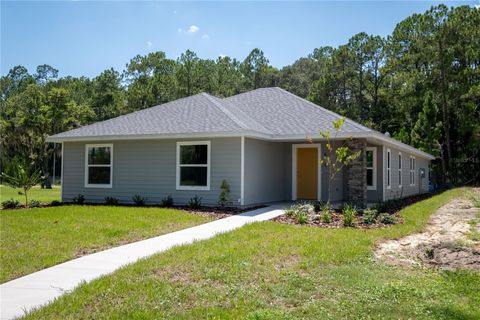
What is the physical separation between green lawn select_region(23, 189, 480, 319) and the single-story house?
6.50m

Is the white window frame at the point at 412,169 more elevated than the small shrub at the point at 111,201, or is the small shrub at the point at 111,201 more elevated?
the white window frame at the point at 412,169

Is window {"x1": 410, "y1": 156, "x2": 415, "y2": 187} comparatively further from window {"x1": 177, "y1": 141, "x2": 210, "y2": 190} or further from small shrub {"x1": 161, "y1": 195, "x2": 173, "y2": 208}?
small shrub {"x1": 161, "y1": 195, "x2": 173, "y2": 208}

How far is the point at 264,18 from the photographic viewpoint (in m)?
14.7

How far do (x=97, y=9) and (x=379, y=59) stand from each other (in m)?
30.7

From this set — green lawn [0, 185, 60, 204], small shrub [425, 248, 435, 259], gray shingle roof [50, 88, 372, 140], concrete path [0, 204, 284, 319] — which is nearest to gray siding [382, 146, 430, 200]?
gray shingle roof [50, 88, 372, 140]

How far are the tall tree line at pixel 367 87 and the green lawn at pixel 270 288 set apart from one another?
25.8 metres

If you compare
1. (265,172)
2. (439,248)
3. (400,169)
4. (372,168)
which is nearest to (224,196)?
(265,172)

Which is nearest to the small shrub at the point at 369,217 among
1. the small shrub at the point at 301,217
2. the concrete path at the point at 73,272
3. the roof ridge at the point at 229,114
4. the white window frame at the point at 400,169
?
the small shrub at the point at 301,217

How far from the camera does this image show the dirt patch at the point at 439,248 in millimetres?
6659

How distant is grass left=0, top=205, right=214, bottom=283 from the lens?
6.54 m

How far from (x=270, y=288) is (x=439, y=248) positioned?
395cm

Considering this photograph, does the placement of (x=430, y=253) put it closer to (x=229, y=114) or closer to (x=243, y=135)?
(x=243, y=135)

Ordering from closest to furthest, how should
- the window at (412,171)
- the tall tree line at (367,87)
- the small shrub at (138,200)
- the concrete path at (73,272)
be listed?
1. the concrete path at (73,272)
2. the small shrub at (138,200)
3. the window at (412,171)
4. the tall tree line at (367,87)

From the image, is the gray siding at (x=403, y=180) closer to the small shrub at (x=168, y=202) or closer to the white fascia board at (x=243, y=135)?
the white fascia board at (x=243, y=135)
